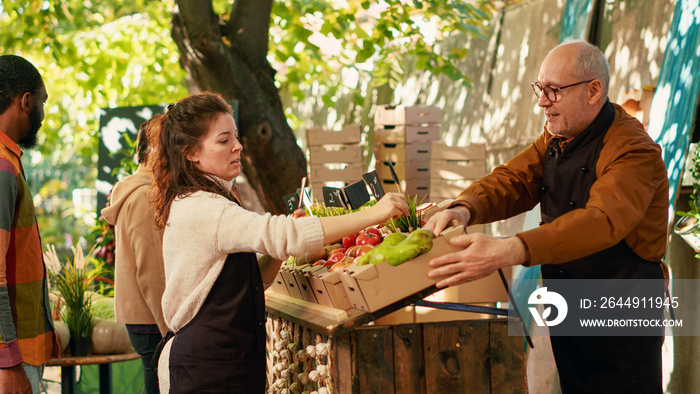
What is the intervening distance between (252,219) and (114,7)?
8.53 metres

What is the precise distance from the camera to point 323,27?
655cm

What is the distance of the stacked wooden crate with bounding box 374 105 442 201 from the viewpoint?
596 centimetres

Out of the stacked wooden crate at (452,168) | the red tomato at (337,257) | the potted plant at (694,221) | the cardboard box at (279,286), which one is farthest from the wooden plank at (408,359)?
the stacked wooden crate at (452,168)

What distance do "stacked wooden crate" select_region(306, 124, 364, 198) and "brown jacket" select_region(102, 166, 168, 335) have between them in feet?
7.70

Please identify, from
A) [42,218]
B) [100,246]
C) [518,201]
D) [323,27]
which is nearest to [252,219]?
Answer: [518,201]

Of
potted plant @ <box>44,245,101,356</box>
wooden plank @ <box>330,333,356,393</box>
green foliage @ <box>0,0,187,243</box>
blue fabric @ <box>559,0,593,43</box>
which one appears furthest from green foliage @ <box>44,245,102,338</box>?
blue fabric @ <box>559,0,593,43</box>

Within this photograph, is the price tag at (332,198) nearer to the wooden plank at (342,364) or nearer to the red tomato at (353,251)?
the red tomato at (353,251)

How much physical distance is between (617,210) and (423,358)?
2.76ft

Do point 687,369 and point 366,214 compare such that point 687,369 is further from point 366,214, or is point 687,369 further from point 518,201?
point 366,214

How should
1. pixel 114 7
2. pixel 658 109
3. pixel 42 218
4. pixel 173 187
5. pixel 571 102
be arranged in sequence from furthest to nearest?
pixel 42 218 < pixel 114 7 < pixel 658 109 < pixel 571 102 < pixel 173 187

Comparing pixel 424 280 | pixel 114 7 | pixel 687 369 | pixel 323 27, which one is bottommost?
pixel 687 369

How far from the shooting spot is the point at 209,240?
230 centimetres

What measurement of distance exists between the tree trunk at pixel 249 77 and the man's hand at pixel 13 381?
11.2ft

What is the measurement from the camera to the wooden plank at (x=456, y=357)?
2.50 m
